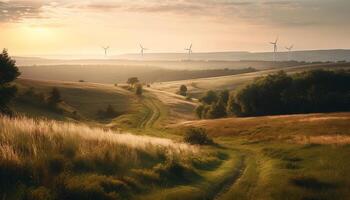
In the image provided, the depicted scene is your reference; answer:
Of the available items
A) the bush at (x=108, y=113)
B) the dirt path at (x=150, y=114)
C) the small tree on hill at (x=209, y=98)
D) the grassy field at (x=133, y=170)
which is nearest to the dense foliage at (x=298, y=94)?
the dirt path at (x=150, y=114)

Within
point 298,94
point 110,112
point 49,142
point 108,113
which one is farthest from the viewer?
point 110,112

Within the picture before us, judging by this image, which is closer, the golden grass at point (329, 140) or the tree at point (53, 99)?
the golden grass at point (329, 140)

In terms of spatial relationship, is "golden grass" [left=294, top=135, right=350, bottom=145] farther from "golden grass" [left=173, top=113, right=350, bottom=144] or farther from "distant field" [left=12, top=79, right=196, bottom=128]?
"distant field" [left=12, top=79, right=196, bottom=128]

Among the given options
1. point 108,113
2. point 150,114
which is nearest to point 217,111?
point 150,114

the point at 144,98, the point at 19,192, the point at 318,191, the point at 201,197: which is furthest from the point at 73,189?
the point at 144,98

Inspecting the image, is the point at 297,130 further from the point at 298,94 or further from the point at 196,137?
the point at 298,94

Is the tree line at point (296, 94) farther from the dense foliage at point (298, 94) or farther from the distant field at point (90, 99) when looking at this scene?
the distant field at point (90, 99)

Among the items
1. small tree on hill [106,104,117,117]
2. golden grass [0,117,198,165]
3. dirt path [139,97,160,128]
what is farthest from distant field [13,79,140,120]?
golden grass [0,117,198,165]

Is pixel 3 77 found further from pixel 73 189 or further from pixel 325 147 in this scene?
pixel 73 189
